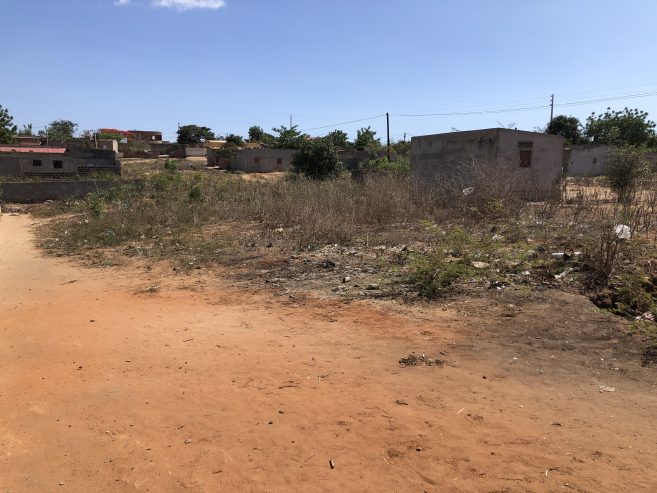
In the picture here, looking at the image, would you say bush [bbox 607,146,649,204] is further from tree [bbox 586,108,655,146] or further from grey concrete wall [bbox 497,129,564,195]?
tree [bbox 586,108,655,146]

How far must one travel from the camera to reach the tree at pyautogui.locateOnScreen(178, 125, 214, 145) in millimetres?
52875

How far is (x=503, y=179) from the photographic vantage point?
34.5 feet

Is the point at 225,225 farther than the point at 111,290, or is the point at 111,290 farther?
the point at 225,225

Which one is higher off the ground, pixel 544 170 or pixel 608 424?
pixel 544 170

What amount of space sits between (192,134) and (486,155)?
4479 centimetres

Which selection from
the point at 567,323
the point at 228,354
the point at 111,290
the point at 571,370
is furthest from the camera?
the point at 111,290

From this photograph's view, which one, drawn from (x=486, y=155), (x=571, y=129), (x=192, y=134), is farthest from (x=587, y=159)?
(x=192, y=134)

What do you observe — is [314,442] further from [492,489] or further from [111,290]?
[111,290]

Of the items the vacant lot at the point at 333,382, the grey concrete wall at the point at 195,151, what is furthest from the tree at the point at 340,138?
the vacant lot at the point at 333,382

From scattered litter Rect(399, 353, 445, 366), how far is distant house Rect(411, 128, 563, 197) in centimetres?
821

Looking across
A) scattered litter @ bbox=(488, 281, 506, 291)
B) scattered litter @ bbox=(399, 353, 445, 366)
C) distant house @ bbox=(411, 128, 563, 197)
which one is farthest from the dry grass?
scattered litter @ bbox=(399, 353, 445, 366)

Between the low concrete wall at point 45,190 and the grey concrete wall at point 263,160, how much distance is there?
14936mm

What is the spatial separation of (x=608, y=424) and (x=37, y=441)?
3.51m

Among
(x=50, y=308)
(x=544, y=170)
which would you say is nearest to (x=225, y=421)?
(x=50, y=308)
